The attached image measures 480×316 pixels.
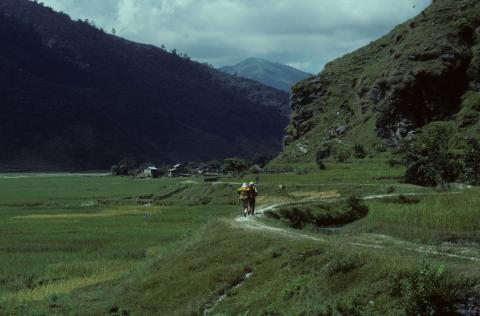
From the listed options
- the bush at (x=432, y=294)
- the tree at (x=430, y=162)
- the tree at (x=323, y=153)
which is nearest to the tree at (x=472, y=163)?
the tree at (x=430, y=162)

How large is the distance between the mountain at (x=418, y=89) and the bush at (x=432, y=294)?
71.0 m

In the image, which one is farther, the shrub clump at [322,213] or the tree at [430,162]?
the tree at [430,162]

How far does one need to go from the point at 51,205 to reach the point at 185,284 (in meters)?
53.3

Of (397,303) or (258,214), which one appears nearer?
(397,303)

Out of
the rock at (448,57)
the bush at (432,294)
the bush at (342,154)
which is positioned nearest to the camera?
the bush at (432,294)

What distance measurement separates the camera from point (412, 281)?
15297 millimetres

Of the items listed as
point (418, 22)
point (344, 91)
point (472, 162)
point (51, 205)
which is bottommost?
point (51, 205)

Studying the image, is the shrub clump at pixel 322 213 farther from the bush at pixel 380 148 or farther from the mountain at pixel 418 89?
the bush at pixel 380 148

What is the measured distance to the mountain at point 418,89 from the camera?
9388cm

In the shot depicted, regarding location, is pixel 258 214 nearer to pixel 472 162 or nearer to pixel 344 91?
pixel 472 162

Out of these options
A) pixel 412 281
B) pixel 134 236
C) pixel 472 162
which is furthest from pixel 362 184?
pixel 412 281

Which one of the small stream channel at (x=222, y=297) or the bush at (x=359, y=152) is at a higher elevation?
the bush at (x=359, y=152)

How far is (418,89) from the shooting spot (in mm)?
94875

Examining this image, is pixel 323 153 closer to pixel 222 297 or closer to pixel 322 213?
pixel 322 213
